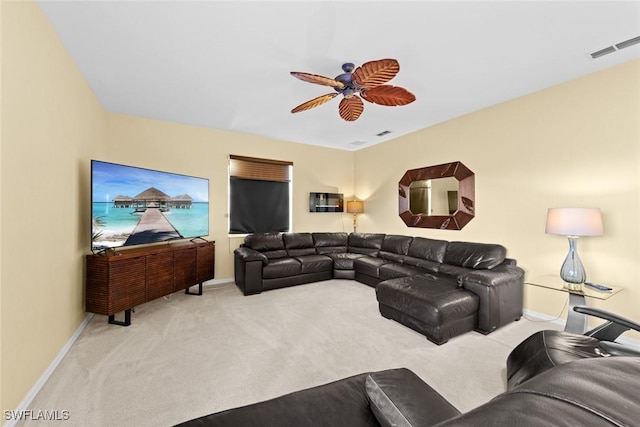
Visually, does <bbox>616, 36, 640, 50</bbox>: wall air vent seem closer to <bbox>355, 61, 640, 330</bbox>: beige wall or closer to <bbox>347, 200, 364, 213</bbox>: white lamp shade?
<bbox>355, 61, 640, 330</bbox>: beige wall

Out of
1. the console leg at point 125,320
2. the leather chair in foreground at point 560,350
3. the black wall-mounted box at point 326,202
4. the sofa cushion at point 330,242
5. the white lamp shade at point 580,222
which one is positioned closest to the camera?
the leather chair in foreground at point 560,350

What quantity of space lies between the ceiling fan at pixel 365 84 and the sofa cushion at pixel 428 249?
242cm

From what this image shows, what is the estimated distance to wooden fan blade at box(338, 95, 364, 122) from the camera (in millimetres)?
2627

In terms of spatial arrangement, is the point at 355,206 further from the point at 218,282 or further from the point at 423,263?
the point at 218,282

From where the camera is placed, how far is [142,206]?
328 centimetres

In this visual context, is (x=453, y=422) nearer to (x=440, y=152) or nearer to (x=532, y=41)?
(x=532, y=41)

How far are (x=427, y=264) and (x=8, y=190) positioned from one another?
4384mm

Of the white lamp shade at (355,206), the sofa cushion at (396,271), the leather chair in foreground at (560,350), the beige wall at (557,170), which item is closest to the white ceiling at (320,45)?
the beige wall at (557,170)

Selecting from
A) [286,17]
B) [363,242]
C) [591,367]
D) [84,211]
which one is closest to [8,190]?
[84,211]

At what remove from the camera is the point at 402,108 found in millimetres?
3713

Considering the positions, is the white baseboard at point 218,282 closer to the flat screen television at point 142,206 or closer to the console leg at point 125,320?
the flat screen television at point 142,206

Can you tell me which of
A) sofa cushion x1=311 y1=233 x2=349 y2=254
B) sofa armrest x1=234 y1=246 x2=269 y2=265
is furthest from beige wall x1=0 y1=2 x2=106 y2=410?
sofa cushion x1=311 y1=233 x2=349 y2=254

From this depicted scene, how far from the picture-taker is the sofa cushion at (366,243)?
521 cm

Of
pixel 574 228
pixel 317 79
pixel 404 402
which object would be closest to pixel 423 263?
pixel 574 228
